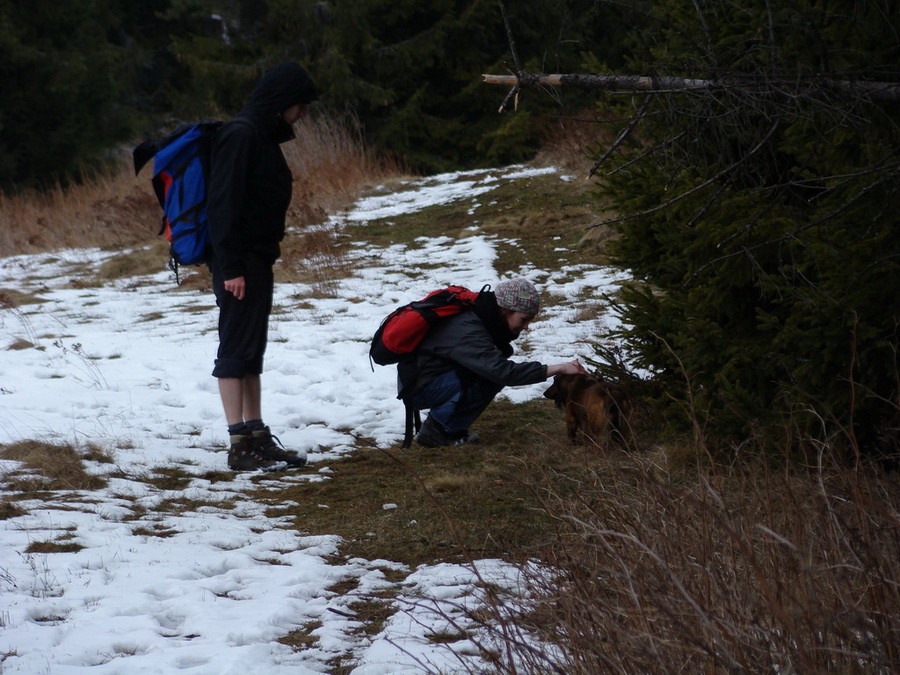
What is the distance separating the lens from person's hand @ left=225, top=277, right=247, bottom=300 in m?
4.80

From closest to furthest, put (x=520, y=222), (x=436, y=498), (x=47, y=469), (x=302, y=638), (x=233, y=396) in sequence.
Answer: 1. (x=302, y=638)
2. (x=436, y=498)
3. (x=47, y=469)
4. (x=233, y=396)
5. (x=520, y=222)

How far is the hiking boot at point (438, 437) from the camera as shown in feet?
17.8

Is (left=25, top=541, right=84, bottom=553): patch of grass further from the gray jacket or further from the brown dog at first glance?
the brown dog

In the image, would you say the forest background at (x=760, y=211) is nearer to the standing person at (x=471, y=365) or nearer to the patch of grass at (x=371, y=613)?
the standing person at (x=471, y=365)

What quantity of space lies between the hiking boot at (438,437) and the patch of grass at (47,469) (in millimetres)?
1790

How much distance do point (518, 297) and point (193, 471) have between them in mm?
2025

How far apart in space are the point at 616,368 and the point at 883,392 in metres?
1.81

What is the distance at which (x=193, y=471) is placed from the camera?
5.05 metres

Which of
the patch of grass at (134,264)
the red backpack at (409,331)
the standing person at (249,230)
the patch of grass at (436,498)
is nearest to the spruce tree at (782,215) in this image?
the patch of grass at (436,498)

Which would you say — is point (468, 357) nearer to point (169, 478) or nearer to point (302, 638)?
point (169, 478)

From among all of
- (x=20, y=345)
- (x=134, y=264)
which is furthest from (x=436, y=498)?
→ (x=134, y=264)

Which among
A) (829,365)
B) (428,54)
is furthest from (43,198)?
(829,365)

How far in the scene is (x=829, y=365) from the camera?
3.66 m

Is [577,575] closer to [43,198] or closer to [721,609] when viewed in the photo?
[721,609]
